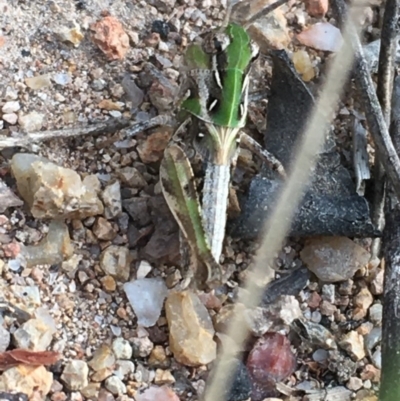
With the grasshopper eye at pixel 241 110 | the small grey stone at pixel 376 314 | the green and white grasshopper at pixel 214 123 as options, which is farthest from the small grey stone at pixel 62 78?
the small grey stone at pixel 376 314

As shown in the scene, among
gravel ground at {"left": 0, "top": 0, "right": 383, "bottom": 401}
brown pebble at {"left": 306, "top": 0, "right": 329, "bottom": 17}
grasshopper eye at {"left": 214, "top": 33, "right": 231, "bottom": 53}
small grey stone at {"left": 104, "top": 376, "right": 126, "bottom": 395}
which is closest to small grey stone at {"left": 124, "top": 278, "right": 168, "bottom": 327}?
gravel ground at {"left": 0, "top": 0, "right": 383, "bottom": 401}

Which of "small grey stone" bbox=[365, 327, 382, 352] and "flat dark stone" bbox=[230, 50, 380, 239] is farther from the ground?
"flat dark stone" bbox=[230, 50, 380, 239]

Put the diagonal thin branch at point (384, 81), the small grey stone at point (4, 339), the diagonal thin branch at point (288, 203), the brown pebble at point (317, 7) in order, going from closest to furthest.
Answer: the small grey stone at point (4, 339), the diagonal thin branch at point (288, 203), the diagonal thin branch at point (384, 81), the brown pebble at point (317, 7)

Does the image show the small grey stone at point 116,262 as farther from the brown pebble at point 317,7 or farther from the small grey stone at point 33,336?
the brown pebble at point 317,7

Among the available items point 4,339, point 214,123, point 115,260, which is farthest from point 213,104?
point 4,339

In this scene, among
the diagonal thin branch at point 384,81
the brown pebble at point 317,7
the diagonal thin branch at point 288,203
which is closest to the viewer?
the diagonal thin branch at point 288,203

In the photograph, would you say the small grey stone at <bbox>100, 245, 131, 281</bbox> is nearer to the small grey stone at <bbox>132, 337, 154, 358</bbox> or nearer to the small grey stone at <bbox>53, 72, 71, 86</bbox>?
the small grey stone at <bbox>132, 337, 154, 358</bbox>

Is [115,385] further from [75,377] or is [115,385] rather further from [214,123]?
[214,123]
